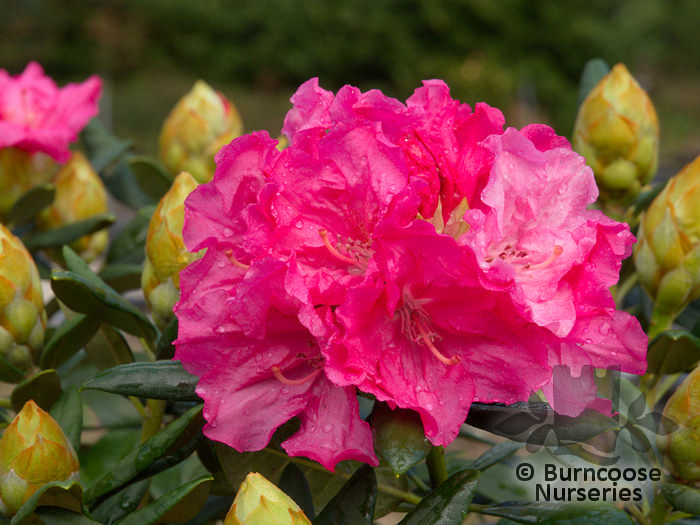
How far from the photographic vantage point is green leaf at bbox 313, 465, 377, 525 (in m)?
0.67

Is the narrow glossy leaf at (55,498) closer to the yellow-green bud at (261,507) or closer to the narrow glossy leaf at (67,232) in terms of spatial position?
the yellow-green bud at (261,507)

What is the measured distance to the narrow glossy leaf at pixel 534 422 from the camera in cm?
64

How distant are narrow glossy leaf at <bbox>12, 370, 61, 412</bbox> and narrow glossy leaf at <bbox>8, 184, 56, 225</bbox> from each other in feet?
1.44

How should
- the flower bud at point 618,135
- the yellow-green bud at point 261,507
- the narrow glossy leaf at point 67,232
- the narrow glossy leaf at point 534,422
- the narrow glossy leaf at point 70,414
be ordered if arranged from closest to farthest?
the yellow-green bud at point 261,507, the narrow glossy leaf at point 534,422, the narrow glossy leaf at point 70,414, the flower bud at point 618,135, the narrow glossy leaf at point 67,232

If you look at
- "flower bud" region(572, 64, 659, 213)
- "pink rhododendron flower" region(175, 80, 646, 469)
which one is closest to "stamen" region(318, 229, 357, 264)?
"pink rhododendron flower" region(175, 80, 646, 469)

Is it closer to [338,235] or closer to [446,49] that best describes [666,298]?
[338,235]

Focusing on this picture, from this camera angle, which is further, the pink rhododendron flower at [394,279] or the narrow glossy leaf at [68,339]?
the narrow glossy leaf at [68,339]

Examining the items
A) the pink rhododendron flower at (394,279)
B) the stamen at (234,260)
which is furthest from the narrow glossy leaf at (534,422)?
the stamen at (234,260)

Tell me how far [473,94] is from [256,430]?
28.6ft

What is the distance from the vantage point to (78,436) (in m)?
0.78

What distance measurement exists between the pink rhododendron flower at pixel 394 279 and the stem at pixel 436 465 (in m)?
0.15

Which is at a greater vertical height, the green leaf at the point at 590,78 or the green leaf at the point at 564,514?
the green leaf at the point at 590,78

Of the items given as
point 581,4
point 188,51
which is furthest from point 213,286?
point 188,51

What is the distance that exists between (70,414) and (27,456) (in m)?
0.12
